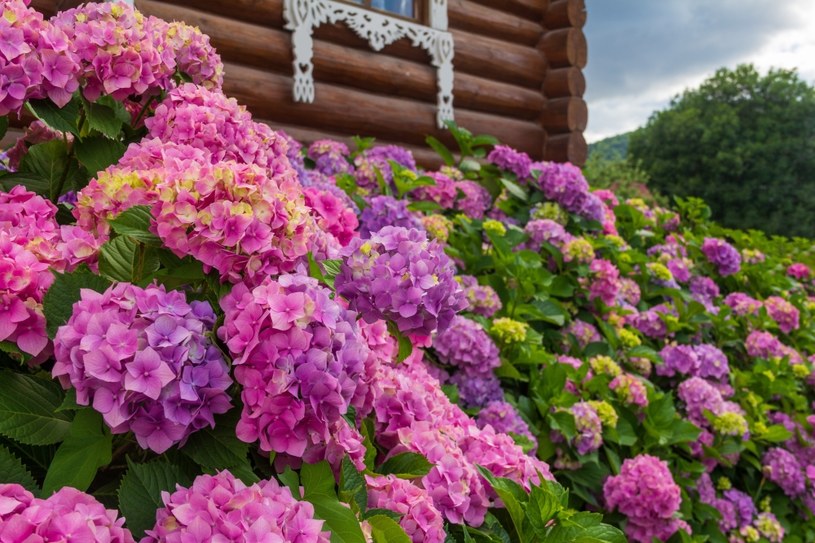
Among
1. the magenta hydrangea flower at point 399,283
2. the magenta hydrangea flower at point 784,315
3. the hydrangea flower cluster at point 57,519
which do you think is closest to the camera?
the hydrangea flower cluster at point 57,519

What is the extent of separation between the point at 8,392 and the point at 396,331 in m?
0.57

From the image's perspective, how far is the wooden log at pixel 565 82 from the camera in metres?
5.91

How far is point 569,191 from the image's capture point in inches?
137

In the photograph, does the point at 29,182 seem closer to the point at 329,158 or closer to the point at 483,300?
the point at 483,300

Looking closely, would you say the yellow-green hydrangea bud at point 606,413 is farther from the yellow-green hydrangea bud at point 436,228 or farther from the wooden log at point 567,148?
the wooden log at point 567,148

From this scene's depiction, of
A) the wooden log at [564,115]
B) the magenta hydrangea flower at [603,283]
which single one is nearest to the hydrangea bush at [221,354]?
the magenta hydrangea flower at [603,283]

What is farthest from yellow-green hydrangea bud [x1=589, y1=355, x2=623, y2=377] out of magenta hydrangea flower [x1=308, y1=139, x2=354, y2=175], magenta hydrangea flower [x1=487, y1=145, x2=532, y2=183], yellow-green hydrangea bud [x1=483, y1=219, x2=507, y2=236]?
magenta hydrangea flower [x1=308, y1=139, x2=354, y2=175]

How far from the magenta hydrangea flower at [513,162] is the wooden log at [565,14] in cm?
277

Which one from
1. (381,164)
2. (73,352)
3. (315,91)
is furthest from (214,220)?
(315,91)

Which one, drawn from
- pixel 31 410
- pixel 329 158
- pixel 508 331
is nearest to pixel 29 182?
pixel 31 410

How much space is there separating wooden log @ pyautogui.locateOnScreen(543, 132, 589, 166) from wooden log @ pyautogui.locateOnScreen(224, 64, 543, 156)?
13.1 inches

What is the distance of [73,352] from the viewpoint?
81cm

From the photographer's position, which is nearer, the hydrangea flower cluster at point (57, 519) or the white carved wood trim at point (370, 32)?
the hydrangea flower cluster at point (57, 519)

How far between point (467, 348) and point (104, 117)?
1316 mm
